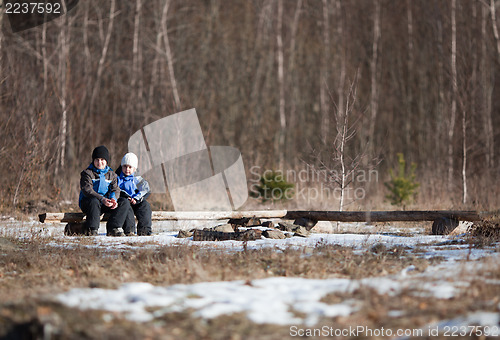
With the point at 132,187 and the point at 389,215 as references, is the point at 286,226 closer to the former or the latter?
the point at 389,215

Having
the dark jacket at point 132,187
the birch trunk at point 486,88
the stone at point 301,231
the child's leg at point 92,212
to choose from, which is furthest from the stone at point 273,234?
the birch trunk at point 486,88

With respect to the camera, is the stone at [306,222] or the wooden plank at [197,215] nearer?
the wooden plank at [197,215]

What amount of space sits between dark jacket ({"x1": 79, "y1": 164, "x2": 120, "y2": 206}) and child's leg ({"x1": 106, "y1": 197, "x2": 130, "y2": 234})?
0.18 metres

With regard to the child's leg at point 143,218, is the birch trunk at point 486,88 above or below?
above

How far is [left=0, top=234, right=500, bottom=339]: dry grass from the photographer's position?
364 centimetres

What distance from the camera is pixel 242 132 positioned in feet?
79.8

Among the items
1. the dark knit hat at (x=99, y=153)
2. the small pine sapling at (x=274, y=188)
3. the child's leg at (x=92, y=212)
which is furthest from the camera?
the small pine sapling at (x=274, y=188)

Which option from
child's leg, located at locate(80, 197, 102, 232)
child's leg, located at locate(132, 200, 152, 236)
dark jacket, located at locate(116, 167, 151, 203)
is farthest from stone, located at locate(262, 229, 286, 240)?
child's leg, located at locate(80, 197, 102, 232)

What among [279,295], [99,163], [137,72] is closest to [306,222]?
[99,163]

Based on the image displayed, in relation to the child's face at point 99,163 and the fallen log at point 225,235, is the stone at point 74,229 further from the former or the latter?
the fallen log at point 225,235

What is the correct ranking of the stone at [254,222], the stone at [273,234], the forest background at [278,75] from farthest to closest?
the forest background at [278,75] < the stone at [254,222] < the stone at [273,234]

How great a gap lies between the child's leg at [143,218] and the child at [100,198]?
0.26 meters

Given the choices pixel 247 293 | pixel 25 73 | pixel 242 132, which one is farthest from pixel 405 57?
pixel 247 293

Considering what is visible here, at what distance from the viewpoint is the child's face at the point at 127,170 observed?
31.7ft
